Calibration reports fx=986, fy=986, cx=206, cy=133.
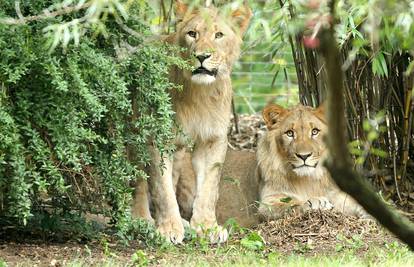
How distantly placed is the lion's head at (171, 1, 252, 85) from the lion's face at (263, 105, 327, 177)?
2.05ft

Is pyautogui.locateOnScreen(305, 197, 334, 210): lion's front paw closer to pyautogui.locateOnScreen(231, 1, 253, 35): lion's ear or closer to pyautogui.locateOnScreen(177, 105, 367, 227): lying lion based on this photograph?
pyautogui.locateOnScreen(177, 105, 367, 227): lying lion

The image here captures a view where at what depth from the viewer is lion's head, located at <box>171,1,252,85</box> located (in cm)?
575

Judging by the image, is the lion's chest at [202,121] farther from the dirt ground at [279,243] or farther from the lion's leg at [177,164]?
the dirt ground at [279,243]

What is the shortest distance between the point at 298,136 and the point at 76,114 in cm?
191

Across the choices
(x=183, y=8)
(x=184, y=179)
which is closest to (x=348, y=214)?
(x=184, y=179)

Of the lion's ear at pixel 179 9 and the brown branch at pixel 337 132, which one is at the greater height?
the lion's ear at pixel 179 9

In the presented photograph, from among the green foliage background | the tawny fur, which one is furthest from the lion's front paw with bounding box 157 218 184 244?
the tawny fur

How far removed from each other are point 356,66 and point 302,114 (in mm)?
546

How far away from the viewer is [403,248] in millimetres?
5414

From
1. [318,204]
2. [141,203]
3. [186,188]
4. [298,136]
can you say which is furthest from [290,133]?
[141,203]

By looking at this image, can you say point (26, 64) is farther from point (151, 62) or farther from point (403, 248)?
point (403, 248)

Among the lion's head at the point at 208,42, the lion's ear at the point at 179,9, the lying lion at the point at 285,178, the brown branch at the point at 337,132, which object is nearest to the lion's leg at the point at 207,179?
the lying lion at the point at 285,178

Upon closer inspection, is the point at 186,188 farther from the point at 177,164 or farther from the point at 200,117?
the point at 200,117

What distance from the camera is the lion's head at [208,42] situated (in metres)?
5.75
